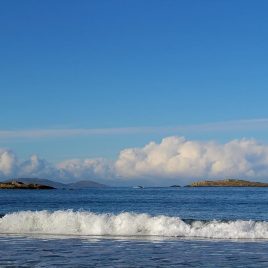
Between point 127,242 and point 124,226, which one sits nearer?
point 127,242

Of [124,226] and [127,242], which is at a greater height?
[124,226]

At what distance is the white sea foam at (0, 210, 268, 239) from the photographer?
36625mm

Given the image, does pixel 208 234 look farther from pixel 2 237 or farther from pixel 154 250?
pixel 2 237

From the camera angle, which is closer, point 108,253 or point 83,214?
point 108,253

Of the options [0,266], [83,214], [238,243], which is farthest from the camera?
[83,214]

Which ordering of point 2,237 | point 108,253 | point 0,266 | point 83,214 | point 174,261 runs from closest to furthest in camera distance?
1. point 0,266
2. point 174,261
3. point 108,253
4. point 2,237
5. point 83,214

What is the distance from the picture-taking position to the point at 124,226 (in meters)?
39.2

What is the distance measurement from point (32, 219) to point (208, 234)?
14.3m

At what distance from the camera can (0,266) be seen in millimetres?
22141

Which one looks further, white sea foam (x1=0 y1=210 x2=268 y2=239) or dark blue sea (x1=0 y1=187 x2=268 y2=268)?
white sea foam (x1=0 y1=210 x2=268 y2=239)

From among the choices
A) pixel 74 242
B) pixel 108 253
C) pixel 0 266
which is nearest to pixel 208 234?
pixel 74 242

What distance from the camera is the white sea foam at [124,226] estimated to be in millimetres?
36625

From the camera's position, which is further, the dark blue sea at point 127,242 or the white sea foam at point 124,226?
the white sea foam at point 124,226

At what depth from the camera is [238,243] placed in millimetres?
31359
